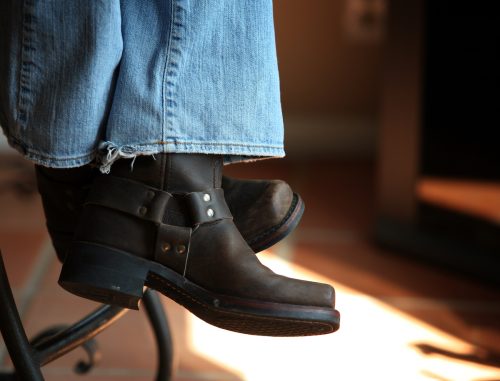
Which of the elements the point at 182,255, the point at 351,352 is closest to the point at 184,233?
the point at 182,255

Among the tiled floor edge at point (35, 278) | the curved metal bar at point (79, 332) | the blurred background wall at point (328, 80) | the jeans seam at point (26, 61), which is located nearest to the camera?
the jeans seam at point (26, 61)

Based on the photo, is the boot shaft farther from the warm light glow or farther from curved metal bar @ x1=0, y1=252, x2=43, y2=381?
the warm light glow

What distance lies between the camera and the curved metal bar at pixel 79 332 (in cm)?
87

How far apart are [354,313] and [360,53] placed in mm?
1048

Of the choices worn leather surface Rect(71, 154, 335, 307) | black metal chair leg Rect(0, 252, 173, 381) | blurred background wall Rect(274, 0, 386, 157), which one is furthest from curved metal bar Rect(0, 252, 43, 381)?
blurred background wall Rect(274, 0, 386, 157)

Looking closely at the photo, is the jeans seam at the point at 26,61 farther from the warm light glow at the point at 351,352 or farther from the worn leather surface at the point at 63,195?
the warm light glow at the point at 351,352

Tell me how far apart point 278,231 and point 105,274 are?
17cm

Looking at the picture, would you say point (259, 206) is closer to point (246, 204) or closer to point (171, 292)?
point (246, 204)

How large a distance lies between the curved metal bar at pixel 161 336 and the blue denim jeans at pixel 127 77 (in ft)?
1.36

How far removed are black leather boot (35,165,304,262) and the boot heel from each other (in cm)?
7

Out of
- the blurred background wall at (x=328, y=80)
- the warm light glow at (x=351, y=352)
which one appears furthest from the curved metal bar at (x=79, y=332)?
the blurred background wall at (x=328, y=80)

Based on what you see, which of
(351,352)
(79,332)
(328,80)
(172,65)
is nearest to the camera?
(172,65)

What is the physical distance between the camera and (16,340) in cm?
78

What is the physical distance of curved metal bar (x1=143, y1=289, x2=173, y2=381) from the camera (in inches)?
42.4
